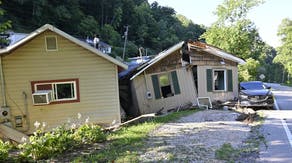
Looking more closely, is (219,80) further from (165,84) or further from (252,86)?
(165,84)

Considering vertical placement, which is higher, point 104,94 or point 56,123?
point 104,94

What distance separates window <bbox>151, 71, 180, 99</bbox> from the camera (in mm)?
18281

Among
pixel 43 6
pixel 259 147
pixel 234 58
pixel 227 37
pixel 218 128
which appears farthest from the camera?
pixel 43 6

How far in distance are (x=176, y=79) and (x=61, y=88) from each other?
6.95 metres

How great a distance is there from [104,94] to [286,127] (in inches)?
317

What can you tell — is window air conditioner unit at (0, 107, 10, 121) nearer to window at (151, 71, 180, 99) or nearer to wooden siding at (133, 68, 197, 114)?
wooden siding at (133, 68, 197, 114)

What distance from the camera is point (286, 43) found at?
2368 inches

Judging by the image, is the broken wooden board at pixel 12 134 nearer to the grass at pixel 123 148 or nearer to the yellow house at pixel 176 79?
the grass at pixel 123 148

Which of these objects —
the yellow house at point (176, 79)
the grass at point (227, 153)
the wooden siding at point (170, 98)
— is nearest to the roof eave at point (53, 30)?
the yellow house at point (176, 79)

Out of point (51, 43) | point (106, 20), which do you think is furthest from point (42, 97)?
point (106, 20)

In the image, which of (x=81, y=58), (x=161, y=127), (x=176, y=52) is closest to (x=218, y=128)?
(x=161, y=127)

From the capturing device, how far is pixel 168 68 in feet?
60.2

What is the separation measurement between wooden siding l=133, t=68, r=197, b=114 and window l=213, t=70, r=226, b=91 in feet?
6.03

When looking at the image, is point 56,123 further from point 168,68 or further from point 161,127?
point 168,68
